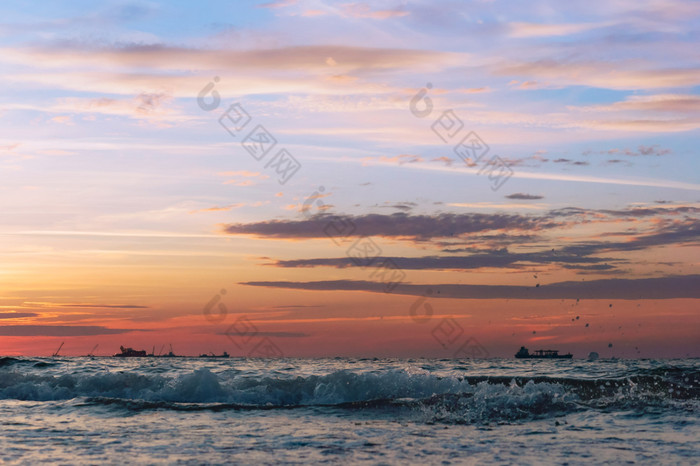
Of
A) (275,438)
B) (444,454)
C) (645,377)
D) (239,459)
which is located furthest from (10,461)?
(645,377)

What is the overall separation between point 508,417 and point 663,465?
8.41 metres

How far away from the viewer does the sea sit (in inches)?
618

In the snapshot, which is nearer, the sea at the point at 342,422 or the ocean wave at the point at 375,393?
the sea at the point at 342,422

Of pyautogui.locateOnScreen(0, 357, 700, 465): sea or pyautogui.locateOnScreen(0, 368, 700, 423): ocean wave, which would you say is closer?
pyautogui.locateOnScreen(0, 357, 700, 465): sea

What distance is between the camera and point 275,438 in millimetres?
18297

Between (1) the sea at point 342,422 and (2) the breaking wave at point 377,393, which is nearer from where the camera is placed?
(1) the sea at point 342,422

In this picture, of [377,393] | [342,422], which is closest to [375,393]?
[377,393]

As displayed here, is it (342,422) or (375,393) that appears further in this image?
(375,393)

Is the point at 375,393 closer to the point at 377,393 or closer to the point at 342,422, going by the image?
the point at 377,393

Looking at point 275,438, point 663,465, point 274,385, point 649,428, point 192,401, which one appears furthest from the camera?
point 274,385

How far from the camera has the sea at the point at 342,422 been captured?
15.7m

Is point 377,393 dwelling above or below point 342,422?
below

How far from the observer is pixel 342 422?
22.0m

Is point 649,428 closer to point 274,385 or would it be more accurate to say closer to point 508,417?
point 508,417
